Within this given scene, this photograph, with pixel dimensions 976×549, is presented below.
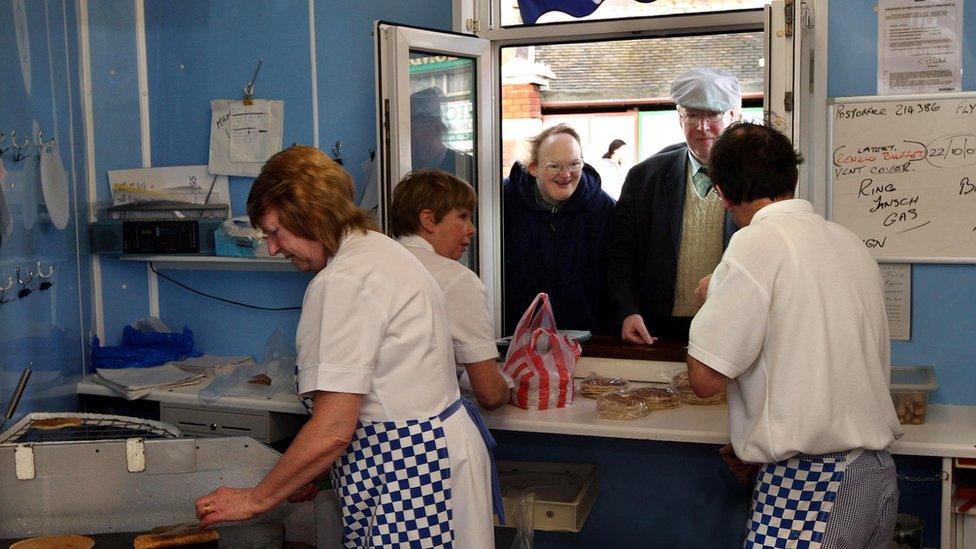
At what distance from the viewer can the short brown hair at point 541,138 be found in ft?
12.4

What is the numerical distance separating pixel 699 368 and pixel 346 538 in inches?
34.2

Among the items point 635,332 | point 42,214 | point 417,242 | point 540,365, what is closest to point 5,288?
point 42,214

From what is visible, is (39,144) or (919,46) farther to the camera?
(39,144)

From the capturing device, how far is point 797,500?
2.13 meters

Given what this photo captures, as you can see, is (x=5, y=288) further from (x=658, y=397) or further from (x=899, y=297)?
(x=899, y=297)

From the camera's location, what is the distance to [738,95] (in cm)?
353

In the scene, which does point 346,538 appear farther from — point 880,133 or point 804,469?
point 880,133

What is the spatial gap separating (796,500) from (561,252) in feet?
6.04

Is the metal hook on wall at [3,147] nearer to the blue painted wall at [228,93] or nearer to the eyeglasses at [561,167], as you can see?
the blue painted wall at [228,93]

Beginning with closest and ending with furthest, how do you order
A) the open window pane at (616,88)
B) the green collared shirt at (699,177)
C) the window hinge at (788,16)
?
1. the window hinge at (788,16)
2. the green collared shirt at (699,177)
3. the open window pane at (616,88)

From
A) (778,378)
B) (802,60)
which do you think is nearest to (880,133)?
(802,60)

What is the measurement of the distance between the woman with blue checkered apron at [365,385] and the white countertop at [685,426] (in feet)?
2.14

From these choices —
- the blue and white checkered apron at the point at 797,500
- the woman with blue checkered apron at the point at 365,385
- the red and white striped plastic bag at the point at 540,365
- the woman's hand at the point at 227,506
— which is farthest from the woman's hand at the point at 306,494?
the blue and white checkered apron at the point at 797,500

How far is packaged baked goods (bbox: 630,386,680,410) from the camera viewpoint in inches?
118
